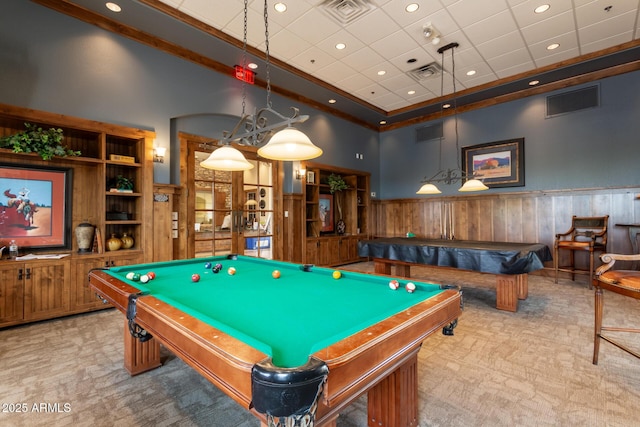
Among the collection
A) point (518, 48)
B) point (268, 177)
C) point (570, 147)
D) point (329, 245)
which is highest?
point (518, 48)

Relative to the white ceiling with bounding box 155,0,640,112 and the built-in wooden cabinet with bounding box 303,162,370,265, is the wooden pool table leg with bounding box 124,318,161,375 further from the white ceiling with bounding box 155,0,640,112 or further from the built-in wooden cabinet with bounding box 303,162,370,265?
the built-in wooden cabinet with bounding box 303,162,370,265

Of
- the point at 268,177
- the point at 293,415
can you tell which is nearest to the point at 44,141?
the point at 268,177

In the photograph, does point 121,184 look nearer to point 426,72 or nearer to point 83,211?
point 83,211

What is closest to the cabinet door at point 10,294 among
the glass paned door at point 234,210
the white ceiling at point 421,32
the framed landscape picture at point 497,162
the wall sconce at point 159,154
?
the wall sconce at point 159,154

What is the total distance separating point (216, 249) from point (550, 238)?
637 cm

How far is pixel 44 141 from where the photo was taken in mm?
3209

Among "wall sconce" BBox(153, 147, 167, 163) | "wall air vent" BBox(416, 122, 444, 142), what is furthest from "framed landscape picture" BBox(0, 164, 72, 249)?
"wall air vent" BBox(416, 122, 444, 142)

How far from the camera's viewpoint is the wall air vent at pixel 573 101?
5.30 metres

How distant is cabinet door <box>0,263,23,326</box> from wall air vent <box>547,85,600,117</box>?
8667 mm

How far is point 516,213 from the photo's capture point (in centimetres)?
604

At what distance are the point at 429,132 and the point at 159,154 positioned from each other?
6.19 m

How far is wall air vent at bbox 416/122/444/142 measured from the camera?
7.26m

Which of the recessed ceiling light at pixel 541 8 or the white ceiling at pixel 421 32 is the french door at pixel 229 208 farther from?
the recessed ceiling light at pixel 541 8

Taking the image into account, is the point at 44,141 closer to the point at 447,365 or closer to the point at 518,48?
the point at 447,365
